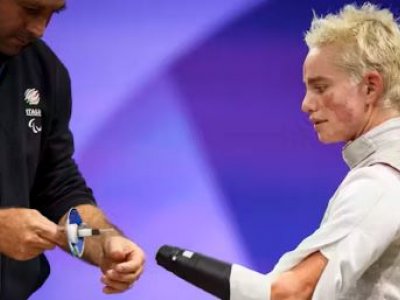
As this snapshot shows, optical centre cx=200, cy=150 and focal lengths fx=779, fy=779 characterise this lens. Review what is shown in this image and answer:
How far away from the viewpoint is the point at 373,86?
5.29 feet

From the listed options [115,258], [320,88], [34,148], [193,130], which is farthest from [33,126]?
[193,130]

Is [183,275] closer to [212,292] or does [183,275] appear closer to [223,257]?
[212,292]

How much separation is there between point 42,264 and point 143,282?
28.3 inches

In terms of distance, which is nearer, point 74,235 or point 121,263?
point 74,235

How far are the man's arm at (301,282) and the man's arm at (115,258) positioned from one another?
27cm

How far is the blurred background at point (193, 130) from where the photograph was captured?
2.41m

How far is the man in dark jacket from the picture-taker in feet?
4.48

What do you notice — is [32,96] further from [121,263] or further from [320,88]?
[320,88]

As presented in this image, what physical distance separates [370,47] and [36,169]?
764 millimetres

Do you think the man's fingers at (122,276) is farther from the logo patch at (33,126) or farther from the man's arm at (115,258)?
the logo patch at (33,126)

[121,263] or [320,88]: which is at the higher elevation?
[320,88]

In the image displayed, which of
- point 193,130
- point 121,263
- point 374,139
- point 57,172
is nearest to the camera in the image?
point 121,263

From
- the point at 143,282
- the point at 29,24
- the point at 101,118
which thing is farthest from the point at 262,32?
the point at 29,24

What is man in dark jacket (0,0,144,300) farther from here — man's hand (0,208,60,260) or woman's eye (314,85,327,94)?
woman's eye (314,85,327,94)
